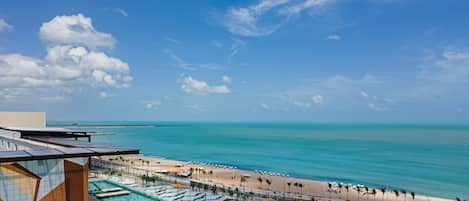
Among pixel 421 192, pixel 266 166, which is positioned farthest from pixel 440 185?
pixel 266 166

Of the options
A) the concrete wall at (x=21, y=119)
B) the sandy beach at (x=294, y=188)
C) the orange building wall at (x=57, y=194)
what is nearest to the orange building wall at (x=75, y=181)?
the orange building wall at (x=57, y=194)

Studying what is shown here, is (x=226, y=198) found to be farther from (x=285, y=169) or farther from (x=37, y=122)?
(x=285, y=169)

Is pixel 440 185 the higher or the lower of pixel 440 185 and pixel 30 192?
the lower

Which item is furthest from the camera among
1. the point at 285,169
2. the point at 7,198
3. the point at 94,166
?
the point at 285,169

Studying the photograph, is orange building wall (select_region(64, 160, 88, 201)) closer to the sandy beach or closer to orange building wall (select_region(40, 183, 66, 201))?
orange building wall (select_region(40, 183, 66, 201))

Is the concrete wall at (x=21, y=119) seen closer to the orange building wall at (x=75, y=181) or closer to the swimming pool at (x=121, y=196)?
the swimming pool at (x=121, y=196)

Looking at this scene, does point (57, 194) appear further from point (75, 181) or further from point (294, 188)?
point (294, 188)

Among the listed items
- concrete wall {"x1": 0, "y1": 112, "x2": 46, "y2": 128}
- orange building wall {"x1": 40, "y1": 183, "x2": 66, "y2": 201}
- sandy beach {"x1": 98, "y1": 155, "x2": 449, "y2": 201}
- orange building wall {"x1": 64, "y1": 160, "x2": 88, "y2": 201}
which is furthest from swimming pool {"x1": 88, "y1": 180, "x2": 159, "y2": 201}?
orange building wall {"x1": 40, "y1": 183, "x2": 66, "y2": 201}
